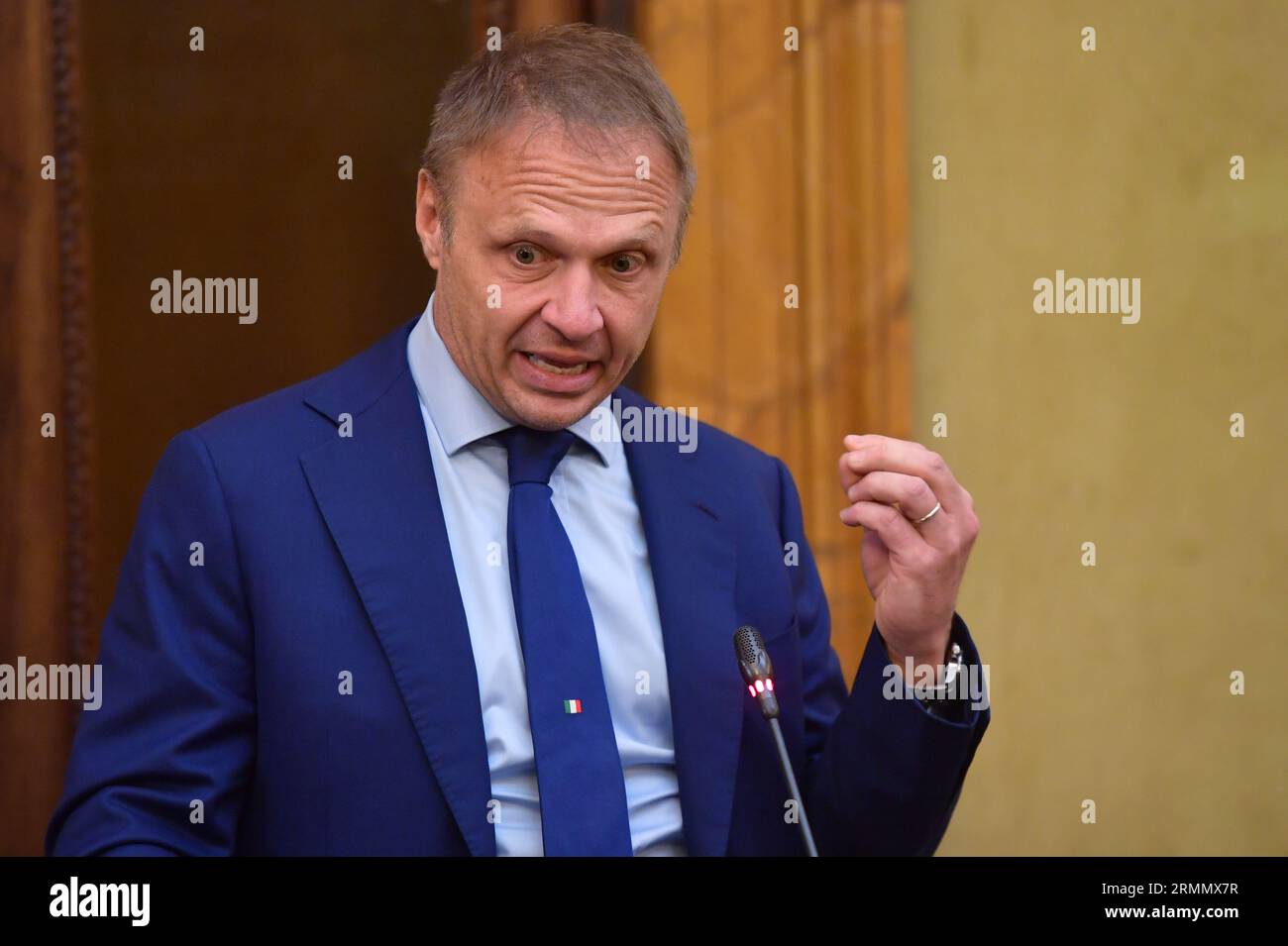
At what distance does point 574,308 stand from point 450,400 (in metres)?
0.21

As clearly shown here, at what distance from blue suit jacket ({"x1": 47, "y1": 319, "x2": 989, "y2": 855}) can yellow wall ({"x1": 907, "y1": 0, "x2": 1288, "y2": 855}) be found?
0.97m

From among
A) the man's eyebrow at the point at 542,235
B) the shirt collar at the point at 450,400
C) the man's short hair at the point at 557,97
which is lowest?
the shirt collar at the point at 450,400

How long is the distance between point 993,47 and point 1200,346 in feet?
2.24

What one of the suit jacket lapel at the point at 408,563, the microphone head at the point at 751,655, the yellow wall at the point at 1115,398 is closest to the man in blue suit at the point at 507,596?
the suit jacket lapel at the point at 408,563

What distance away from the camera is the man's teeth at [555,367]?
1.73m

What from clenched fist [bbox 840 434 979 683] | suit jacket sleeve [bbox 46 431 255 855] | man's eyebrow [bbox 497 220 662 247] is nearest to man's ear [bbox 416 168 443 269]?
man's eyebrow [bbox 497 220 662 247]

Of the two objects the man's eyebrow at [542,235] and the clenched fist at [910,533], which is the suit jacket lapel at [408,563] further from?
the clenched fist at [910,533]

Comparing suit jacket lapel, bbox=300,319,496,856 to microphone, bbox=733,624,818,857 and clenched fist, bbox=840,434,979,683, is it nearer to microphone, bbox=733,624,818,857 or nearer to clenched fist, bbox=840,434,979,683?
microphone, bbox=733,624,818,857

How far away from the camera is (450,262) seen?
178 centimetres

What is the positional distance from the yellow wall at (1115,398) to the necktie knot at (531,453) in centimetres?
104

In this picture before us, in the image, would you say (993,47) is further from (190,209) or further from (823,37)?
(190,209)

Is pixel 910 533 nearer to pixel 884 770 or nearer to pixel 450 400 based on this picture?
pixel 884 770

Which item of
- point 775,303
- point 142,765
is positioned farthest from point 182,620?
point 775,303

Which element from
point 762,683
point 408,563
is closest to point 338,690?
A: point 408,563
